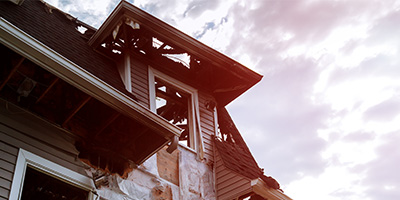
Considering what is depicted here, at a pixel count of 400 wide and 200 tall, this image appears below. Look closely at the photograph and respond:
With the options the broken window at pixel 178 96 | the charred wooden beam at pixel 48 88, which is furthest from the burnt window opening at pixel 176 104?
the charred wooden beam at pixel 48 88

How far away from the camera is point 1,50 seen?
6973 millimetres

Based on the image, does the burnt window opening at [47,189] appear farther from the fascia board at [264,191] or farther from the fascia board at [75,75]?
the fascia board at [264,191]

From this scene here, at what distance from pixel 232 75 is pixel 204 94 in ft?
2.66

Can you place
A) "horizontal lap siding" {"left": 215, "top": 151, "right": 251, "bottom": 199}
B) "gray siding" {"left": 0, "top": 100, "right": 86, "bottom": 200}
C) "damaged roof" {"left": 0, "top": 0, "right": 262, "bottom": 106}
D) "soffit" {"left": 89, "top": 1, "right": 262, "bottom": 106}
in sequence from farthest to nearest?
1. "soffit" {"left": 89, "top": 1, "right": 262, "bottom": 106}
2. "horizontal lap siding" {"left": 215, "top": 151, "right": 251, "bottom": 199}
3. "damaged roof" {"left": 0, "top": 0, "right": 262, "bottom": 106}
4. "gray siding" {"left": 0, "top": 100, "right": 86, "bottom": 200}

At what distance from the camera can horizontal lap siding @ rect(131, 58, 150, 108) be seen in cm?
1010

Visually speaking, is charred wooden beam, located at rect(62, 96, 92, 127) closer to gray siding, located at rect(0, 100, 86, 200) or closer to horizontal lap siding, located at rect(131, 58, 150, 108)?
gray siding, located at rect(0, 100, 86, 200)

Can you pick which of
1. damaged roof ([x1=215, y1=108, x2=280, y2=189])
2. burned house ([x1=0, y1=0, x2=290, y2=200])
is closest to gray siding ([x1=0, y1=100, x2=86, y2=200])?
burned house ([x1=0, y1=0, x2=290, y2=200])

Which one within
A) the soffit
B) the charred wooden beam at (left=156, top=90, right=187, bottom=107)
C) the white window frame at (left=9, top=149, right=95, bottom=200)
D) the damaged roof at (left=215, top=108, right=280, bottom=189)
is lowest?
the white window frame at (left=9, top=149, right=95, bottom=200)

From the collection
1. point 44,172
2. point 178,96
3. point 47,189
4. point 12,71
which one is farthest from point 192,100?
point 12,71

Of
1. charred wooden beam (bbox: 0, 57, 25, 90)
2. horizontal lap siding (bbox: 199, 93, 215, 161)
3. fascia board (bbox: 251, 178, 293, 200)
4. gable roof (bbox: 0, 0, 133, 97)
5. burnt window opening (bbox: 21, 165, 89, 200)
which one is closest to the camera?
charred wooden beam (bbox: 0, 57, 25, 90)

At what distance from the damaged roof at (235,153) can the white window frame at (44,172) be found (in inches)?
138

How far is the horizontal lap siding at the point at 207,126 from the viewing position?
35.2 feet

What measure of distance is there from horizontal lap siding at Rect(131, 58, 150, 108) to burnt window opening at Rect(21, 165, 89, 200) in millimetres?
2513

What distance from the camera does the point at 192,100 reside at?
11367 millimetres
